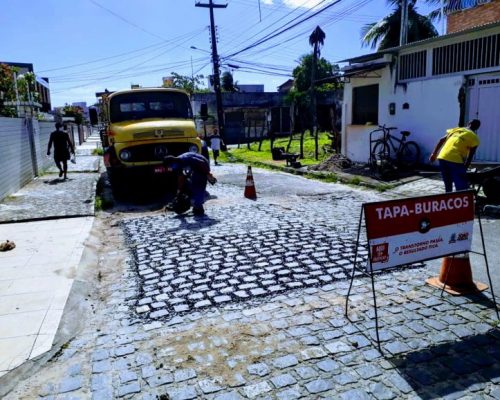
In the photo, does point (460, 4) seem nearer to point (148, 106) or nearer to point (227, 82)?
point (148, 106)

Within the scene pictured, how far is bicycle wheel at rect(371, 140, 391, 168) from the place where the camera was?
43.1ft

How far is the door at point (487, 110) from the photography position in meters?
11.0

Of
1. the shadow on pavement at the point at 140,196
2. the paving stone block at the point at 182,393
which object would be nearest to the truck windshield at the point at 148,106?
the shadow on pavement at the point at 140,196

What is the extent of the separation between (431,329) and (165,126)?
26.4 ft

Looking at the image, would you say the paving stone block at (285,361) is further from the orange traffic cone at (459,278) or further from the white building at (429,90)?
the white building at (429,90)

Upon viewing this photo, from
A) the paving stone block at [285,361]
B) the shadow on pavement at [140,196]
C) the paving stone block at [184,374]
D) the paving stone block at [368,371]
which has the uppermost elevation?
the shadow on pavement at [140,196]

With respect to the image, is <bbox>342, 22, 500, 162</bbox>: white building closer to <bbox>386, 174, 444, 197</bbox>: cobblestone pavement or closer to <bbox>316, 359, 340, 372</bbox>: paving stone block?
<bbox>386, 174, 444, 197</bbox>: cobblestone pavement

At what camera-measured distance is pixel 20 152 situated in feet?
41.7

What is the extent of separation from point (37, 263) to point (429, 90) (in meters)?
11.3

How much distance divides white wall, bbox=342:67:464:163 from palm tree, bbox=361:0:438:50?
15.0 m

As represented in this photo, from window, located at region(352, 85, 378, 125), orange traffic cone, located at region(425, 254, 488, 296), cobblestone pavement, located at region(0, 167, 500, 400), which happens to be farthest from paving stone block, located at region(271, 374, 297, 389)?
window, located at region(352, 85, 378, 125)

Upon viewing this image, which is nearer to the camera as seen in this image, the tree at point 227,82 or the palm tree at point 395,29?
the palm tree at point 395,29

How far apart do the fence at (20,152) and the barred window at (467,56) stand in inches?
469

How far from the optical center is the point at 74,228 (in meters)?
7.82
